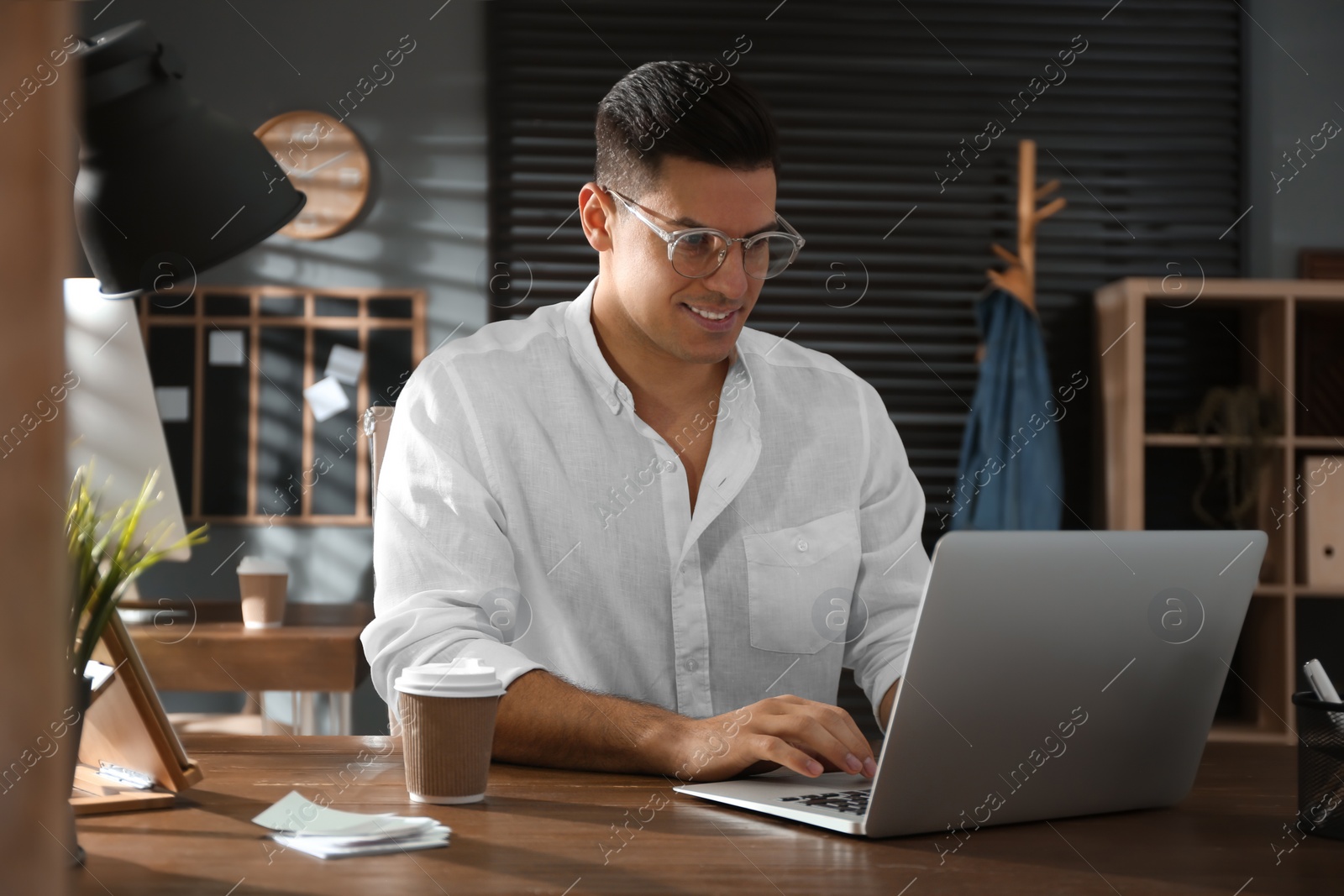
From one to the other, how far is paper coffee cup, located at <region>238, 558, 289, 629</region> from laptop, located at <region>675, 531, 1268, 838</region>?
2.01 m

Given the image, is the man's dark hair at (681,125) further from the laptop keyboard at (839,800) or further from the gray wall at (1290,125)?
the gray wall at (1290,125)

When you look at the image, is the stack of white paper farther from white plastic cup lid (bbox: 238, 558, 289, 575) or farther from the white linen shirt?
white plastic cup lid (bbox: 238, 558, 289, 575)

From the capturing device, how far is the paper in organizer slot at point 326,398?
3.72 meters

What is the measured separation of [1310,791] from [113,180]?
1.22m

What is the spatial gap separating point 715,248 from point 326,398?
7.83 feet

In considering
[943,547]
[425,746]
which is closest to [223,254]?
[425,746]

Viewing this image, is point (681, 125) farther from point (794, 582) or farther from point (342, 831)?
point (342, 831)

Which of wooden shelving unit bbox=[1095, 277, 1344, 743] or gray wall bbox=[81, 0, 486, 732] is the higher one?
gray wall bbox=[81, 0, 486, 732]

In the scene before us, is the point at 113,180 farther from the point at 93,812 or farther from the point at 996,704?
the point at 996,704

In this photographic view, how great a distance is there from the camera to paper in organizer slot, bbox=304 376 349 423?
3725mm

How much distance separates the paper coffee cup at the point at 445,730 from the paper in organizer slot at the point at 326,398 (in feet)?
9.39

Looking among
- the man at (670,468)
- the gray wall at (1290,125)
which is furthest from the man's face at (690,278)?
the gray wall at (1290,125)

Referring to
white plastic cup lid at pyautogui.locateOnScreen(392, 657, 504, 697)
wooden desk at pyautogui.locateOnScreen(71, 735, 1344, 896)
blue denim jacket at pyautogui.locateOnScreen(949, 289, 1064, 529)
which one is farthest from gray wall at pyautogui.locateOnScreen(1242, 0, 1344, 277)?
white plastic cup lid at pyautogui.locateOnScreen(392, 657, 504, 697)

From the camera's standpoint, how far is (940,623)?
867 mm
